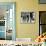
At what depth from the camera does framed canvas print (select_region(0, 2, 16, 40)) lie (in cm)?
498

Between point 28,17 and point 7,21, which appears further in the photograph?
point 7,21

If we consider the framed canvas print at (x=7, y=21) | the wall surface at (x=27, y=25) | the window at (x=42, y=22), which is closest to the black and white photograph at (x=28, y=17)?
the wall surface at (x=27, y=25)

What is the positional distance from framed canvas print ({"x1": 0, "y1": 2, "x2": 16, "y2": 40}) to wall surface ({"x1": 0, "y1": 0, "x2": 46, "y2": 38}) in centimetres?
18

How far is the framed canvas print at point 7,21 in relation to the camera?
16.4 ft

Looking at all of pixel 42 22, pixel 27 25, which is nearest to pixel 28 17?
pixel 27 25

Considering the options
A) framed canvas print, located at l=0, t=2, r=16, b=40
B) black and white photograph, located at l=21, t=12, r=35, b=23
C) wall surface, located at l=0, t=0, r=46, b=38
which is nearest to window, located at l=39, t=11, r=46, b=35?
wall surface, located at l=0, t=0, r=46, b=38

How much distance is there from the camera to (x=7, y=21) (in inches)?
199

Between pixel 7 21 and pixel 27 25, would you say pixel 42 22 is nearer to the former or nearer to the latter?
pixel 27 25

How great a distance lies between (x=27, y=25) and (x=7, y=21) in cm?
76

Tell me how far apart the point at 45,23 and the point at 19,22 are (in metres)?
0.95

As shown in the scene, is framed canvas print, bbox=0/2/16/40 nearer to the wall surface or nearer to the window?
the wall surface

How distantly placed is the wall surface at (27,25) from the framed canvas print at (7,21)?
0.60 feet

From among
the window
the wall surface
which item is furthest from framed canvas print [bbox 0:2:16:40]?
the window

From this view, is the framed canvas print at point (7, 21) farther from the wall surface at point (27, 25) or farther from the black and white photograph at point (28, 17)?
the black and white photograph at point (28, 17)
